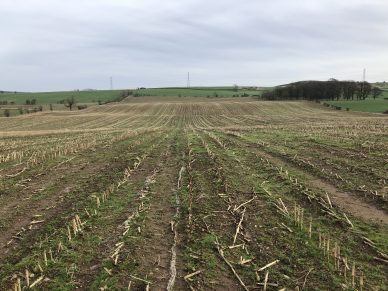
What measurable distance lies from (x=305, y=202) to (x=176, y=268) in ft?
19.6

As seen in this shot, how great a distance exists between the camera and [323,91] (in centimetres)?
12744

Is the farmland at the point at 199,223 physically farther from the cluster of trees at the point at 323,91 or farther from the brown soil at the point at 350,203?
the cluster of trees at the point at 323,91

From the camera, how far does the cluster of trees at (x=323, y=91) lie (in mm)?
127750

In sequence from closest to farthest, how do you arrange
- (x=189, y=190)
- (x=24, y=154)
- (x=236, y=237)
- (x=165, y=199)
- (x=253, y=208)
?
(x=236, y=237) < (x=253, y=208) < (x=165, y=199) < (x=189, y=190) < (x=24, y=154)

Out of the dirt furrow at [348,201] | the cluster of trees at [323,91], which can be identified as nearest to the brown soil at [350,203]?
the dirt furrow at [348,201]

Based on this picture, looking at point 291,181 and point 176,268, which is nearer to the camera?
point 176,268

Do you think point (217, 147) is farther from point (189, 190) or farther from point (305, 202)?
point (305, 202)

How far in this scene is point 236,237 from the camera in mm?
10500

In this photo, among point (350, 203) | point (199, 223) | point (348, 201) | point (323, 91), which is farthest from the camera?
point (323, 91)

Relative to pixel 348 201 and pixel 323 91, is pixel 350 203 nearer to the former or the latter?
pixel 348 201

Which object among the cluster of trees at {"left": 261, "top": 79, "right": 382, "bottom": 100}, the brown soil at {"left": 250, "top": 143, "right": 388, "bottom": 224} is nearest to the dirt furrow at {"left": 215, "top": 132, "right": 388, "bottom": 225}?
the brown soil at {"left": 250, "top": 143, "right": 388, "bottom": 224}

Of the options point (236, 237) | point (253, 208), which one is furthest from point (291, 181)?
point (236, 237)

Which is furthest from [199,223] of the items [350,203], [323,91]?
[323,91]

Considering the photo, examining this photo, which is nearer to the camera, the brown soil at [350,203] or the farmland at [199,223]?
the farmland at [199,223]
